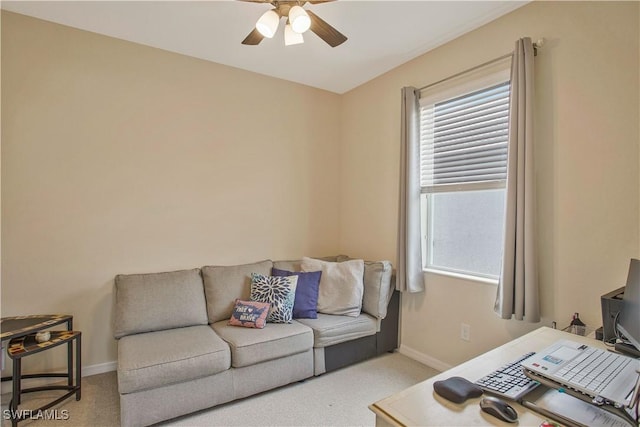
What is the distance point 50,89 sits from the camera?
2527mm

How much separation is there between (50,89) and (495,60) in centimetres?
331

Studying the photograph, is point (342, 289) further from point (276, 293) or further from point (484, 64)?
point (484, 64)

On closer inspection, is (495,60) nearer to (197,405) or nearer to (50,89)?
(197,405)

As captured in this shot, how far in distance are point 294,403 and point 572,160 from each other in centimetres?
239

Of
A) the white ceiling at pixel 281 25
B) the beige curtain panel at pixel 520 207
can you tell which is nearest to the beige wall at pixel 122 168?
the white ceiling at pixel 281 25

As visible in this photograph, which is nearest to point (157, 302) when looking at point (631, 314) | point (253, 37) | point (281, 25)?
point (253, 37)

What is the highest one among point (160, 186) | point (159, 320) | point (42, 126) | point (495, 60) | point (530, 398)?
point (495, 60)

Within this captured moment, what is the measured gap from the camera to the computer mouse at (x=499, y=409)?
1002 millimetres

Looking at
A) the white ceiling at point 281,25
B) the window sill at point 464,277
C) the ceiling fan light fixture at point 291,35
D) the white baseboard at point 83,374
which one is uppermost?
the white ceiling at point 281,25

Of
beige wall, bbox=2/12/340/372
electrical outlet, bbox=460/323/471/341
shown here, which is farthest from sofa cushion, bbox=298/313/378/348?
beige wall, bbox=2/12/340/372

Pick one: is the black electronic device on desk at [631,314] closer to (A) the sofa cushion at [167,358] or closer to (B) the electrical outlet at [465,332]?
(B) the electrical outlet at [465,332]

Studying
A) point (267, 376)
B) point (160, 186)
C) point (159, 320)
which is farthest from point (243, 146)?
point (267, 376)

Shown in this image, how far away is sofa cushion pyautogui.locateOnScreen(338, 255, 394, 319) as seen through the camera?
9.68ft

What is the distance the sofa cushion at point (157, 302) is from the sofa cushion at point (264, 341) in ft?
0.84
